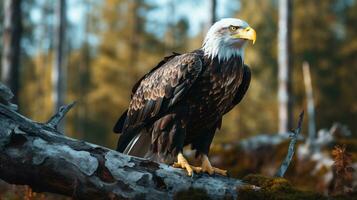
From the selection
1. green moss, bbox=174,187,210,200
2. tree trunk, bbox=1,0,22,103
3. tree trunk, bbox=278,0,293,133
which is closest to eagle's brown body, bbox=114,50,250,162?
green moss, bbox=174,187,210,200

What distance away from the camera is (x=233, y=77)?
5.64m

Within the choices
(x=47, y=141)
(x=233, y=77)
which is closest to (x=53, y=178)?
(x=47, y=141)

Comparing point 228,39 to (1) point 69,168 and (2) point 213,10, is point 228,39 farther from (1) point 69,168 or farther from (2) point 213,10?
(2) point 213,10

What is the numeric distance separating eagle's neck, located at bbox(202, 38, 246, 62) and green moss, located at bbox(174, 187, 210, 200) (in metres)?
1.58

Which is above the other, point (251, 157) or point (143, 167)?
point (143, 167)

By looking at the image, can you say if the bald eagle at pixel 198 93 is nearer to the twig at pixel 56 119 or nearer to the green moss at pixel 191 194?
the green moss at pixel 191 194

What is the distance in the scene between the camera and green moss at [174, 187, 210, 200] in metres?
4.50

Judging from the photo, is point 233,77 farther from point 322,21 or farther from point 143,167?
point 322,21

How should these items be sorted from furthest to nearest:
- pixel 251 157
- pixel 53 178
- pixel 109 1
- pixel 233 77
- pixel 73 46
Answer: pixel 73 46 < pixel 109 1 < pixel 251 157 < pixel 233 77 < pixel 53 178

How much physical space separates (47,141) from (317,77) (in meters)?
25.6

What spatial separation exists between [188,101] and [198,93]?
13cm

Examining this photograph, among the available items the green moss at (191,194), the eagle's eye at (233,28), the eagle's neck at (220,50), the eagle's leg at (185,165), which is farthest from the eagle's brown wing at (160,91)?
the green moss at (191,194)

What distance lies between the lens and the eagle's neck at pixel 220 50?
5.69 m

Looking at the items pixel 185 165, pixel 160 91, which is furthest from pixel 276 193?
pixel 160 91
